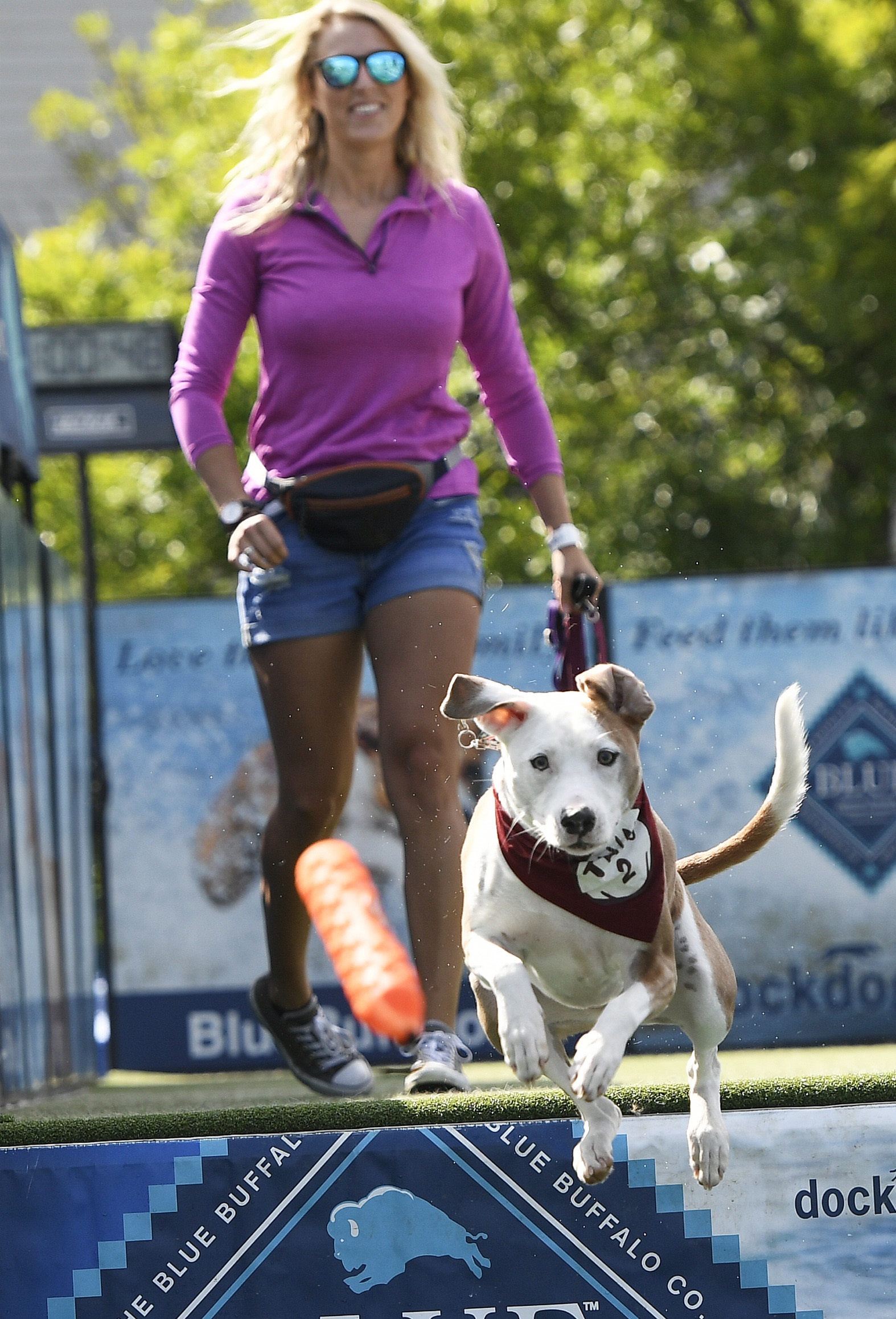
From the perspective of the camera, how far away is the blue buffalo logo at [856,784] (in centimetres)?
713

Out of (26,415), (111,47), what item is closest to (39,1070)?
(26,415)

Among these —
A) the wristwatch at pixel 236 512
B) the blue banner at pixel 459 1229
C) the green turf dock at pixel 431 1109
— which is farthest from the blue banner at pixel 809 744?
the blue banner at pixel 459 1229

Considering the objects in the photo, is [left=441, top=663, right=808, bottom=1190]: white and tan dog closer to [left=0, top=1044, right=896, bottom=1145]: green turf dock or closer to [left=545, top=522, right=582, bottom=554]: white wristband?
[left=0, top=1044, right=896, bottom=1145]: green turf dock

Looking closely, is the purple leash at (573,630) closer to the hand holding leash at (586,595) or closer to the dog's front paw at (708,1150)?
the hand holding leash at (586,595)

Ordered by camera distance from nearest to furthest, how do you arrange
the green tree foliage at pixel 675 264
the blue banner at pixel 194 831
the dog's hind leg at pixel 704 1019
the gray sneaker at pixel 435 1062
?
the dog's hind leg at pixel 704 1019
the gray sneaker at pixel 435 1062
the blue banner at pixel 194 831
the green tree foliage at pixel 675 264

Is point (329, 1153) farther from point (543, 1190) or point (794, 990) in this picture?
point (794, 990)

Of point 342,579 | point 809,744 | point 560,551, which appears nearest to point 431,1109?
point 560,551

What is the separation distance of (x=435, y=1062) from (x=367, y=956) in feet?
1.50

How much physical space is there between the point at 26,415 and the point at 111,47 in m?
17.5

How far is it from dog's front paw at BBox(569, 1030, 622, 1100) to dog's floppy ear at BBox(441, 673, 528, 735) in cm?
45

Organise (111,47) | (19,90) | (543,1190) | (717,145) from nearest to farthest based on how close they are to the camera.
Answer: (543,1190), (717,145), (111,47), (19,90)

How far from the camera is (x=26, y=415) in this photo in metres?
6.07

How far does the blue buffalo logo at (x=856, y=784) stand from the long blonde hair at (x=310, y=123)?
13.2ft

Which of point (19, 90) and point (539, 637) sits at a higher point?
point (19, 90)
